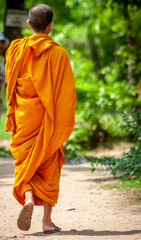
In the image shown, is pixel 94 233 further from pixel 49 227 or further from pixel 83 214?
pixel 83 214

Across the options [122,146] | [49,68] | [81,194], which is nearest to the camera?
[49,68]

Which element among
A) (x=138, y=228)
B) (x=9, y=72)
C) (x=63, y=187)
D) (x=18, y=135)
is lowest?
(x=63, y=187)

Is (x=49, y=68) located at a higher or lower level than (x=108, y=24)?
higher

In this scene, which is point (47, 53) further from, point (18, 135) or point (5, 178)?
point (5, 178)

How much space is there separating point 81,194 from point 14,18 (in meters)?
6.19

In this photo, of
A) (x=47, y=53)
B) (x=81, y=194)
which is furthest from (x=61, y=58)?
(x=81, y=194)

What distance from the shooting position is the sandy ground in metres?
3.64

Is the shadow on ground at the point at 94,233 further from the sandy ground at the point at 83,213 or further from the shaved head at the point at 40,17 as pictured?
the shaved head at the point at 40,17

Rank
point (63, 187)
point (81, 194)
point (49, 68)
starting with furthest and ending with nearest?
point (63, 187) → point (81, 194) → point (49, 68)

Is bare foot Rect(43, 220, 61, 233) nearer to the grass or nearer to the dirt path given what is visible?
the dirt path

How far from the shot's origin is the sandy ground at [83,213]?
11.9 ft

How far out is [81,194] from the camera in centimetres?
527

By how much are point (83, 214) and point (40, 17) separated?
200 cm

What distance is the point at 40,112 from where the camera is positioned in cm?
373
